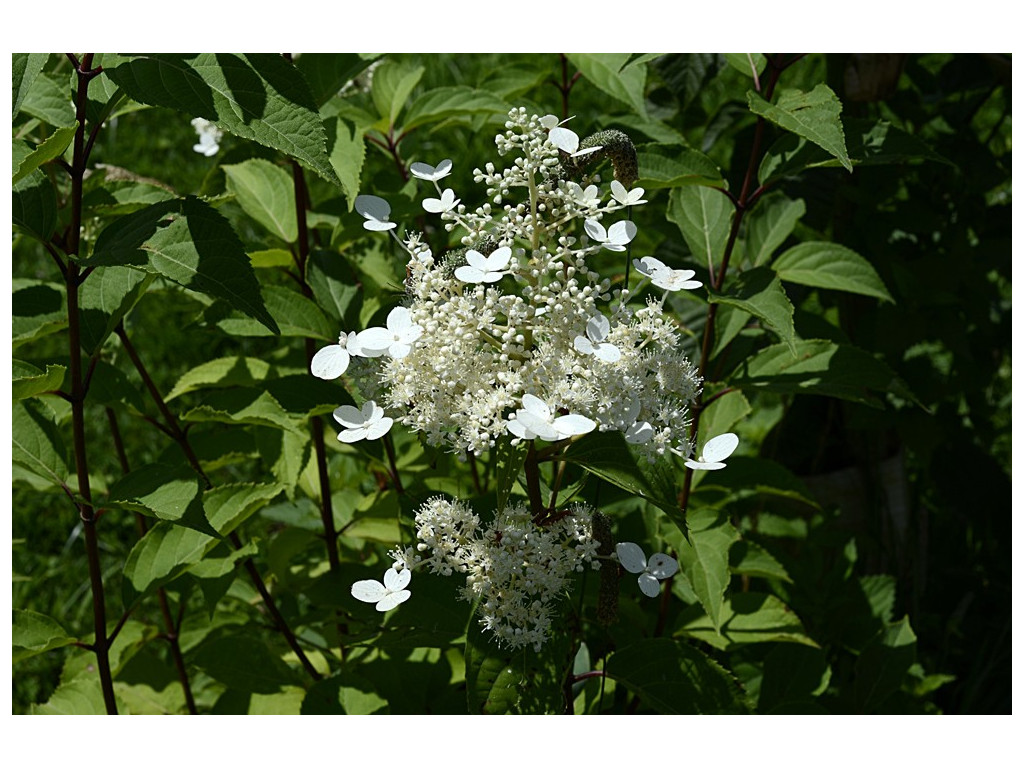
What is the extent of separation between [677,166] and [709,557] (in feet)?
1.98

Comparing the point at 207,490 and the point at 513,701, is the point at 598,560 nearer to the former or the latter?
the point at 513,701

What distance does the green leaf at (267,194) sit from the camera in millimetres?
1739

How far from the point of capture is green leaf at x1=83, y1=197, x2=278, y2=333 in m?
1.20

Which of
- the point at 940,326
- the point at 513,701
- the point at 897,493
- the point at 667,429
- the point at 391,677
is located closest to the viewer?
the point at 667,429

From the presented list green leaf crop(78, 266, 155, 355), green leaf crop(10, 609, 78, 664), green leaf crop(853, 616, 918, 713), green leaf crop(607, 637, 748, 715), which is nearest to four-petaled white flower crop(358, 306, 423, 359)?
green leaf crop(78, 266, 155, 355)

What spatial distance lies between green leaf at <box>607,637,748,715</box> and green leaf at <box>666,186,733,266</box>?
61cm

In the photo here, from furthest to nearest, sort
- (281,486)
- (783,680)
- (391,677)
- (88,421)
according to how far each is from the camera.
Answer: (88,421) → (783,680) → (391,677) → (281,486)

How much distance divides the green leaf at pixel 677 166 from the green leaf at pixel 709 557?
53 centimetres

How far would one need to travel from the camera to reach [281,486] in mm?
1522

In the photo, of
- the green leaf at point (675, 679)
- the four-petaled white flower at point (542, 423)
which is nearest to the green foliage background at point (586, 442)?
the green leaf at point (675, 679)

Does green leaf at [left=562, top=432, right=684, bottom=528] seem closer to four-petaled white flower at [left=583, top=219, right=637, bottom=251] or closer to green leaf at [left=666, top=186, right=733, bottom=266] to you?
four-petaled white flower at [left=583, top=219, right=637, bottom=251]

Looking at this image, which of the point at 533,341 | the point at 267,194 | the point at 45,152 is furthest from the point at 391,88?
the point at 533,341

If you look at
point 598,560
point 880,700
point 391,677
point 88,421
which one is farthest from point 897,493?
point 88,421

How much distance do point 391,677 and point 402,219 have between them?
0.78 metres
